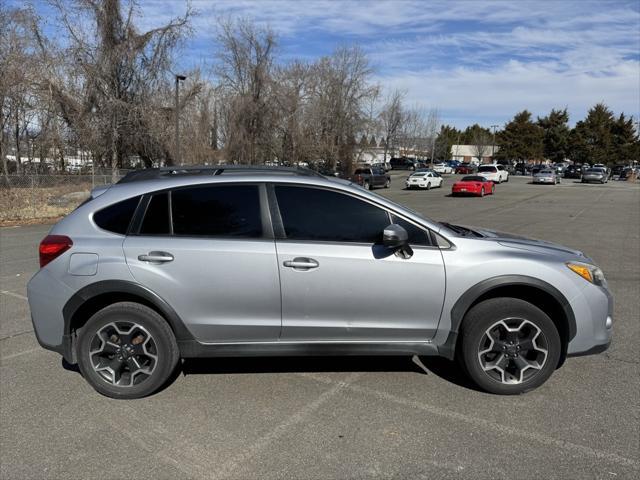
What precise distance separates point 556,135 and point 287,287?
3578 inches

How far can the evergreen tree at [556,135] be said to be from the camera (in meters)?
82.6

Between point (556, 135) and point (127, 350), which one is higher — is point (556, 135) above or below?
above

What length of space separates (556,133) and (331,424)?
91.5m

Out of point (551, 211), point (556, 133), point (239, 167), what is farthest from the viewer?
point (556, 133)

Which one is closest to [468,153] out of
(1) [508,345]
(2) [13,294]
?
(2) [13,294]

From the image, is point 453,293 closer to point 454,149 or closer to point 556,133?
point 556,133

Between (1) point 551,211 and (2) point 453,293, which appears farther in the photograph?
(1) point 551,211

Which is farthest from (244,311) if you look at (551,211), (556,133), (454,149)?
(454,149)

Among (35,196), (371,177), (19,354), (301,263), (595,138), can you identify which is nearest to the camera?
(301,263)

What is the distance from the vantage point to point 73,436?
3123 mm

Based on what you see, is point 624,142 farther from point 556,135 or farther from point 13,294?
point 13,294

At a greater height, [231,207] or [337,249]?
[231,207]

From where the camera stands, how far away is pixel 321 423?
129 inches

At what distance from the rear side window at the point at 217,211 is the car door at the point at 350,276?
213 millimetres
